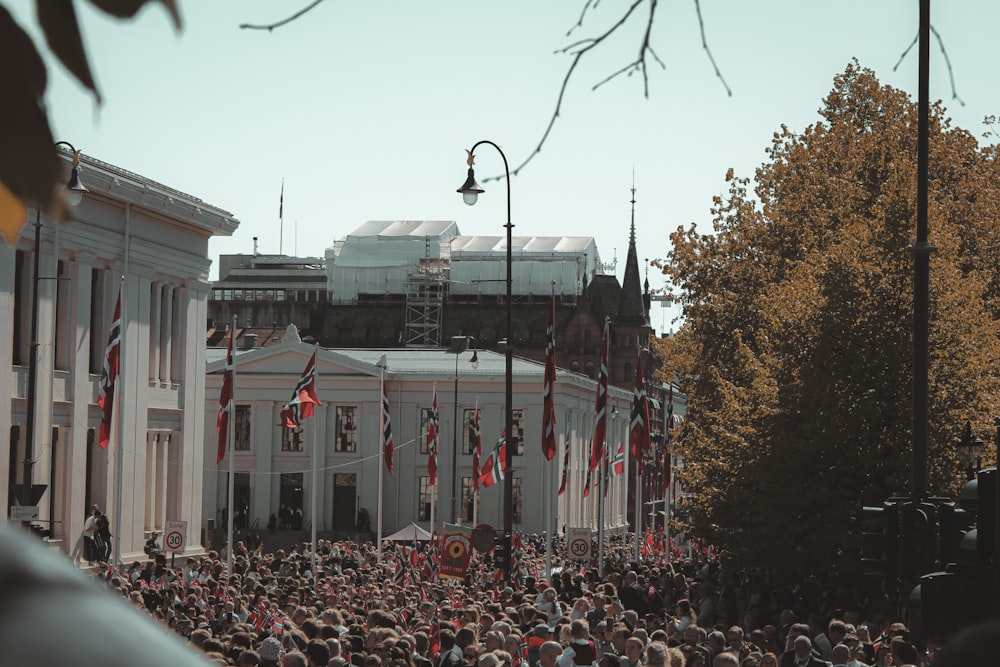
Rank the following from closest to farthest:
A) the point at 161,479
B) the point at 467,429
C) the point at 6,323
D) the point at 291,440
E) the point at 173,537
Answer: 1. the point at 173,537
2. the point at 6,323
3. the point at 161,479
4. the point at 467,429
5. the point at 291,440

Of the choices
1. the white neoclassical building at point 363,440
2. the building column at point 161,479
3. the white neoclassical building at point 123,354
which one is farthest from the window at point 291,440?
the building column at point 161,479

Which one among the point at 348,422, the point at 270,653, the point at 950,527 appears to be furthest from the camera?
the point at 348,422

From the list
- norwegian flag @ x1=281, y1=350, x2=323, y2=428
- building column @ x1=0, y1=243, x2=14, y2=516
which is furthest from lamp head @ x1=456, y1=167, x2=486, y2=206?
building column @ x1=0, y1=243, x2=14, y2=516

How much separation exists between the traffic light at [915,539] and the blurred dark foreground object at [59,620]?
43.1 feet

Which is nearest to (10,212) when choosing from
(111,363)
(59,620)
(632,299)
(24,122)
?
(24,122)

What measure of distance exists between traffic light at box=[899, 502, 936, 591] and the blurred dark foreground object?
1313 cm

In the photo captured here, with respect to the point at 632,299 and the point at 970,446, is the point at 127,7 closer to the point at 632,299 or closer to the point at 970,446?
the point at 970,446

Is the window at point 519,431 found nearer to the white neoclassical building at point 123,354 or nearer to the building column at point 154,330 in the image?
the white neoclassical building at point 123,354

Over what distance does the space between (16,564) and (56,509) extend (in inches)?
1966

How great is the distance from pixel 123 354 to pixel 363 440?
1810 inches

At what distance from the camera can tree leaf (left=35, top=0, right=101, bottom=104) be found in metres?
1.18

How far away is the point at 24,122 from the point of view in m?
1.16

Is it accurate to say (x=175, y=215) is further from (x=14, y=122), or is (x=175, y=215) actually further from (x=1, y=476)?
(x=14, y=122)

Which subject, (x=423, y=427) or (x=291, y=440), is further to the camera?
(x=423, y=427)
